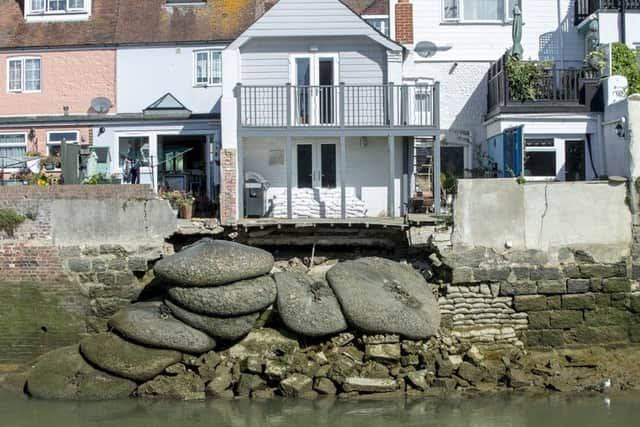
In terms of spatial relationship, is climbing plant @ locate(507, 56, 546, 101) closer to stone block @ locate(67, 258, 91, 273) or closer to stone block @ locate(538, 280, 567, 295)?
stone block @ locate(538, 280, 567, 295)

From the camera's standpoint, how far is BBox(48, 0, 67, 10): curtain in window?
23359 mm

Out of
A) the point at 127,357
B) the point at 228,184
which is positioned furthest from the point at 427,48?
the point at 127,357

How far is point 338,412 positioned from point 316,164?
26.8 ft

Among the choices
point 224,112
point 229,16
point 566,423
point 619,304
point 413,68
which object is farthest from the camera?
point 229,16

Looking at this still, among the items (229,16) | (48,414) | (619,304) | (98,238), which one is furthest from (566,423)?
(229,16)

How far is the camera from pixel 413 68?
21719mm

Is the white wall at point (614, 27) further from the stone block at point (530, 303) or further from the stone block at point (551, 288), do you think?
the stone block at point (530, 303)

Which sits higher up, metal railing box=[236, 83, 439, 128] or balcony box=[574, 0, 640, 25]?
balcony box=[574, 0, 640, 25]

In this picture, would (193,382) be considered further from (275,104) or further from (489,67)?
(489,67)

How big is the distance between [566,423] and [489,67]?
11658mm

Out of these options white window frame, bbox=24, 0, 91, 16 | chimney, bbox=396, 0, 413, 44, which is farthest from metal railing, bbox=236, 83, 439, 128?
white window frame, bbox=24, 0, 91, 16

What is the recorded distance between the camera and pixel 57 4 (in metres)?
23.4

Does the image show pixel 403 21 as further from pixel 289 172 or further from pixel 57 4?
pixel 57 4

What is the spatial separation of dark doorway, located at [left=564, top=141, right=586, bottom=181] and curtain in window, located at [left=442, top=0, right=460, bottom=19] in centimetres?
504
